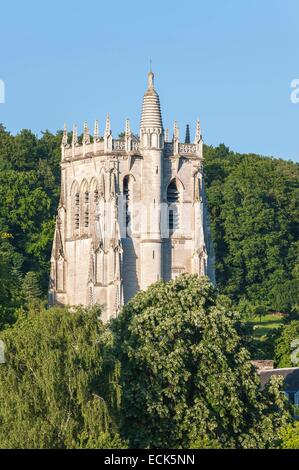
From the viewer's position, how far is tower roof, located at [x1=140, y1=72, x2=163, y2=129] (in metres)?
101

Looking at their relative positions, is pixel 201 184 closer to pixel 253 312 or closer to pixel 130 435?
pixel 253 312

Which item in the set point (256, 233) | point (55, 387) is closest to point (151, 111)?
point (256, 233)

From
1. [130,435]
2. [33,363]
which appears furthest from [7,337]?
[130,435]

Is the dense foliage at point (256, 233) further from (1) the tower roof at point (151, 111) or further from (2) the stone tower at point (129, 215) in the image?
(1) the tower roof at point (151, 111)

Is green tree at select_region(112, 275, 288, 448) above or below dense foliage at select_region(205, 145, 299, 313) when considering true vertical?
below

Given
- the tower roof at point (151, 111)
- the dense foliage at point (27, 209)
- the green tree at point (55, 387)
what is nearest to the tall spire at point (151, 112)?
the tower roof at point (151, 111)

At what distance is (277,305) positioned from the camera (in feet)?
409

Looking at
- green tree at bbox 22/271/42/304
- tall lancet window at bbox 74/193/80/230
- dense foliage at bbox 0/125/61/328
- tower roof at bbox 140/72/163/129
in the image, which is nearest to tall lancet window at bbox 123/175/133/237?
tower roof at bbox 140/72/163/129

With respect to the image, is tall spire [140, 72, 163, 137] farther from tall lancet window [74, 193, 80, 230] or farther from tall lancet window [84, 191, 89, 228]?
Answer: tall lancet window [74, 193, 80, 230]

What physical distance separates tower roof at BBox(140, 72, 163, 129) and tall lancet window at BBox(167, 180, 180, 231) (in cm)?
320

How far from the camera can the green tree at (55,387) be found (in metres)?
59.3

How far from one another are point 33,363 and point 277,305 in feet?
213

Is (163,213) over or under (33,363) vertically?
over

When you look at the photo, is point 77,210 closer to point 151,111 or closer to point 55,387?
point 151,111
